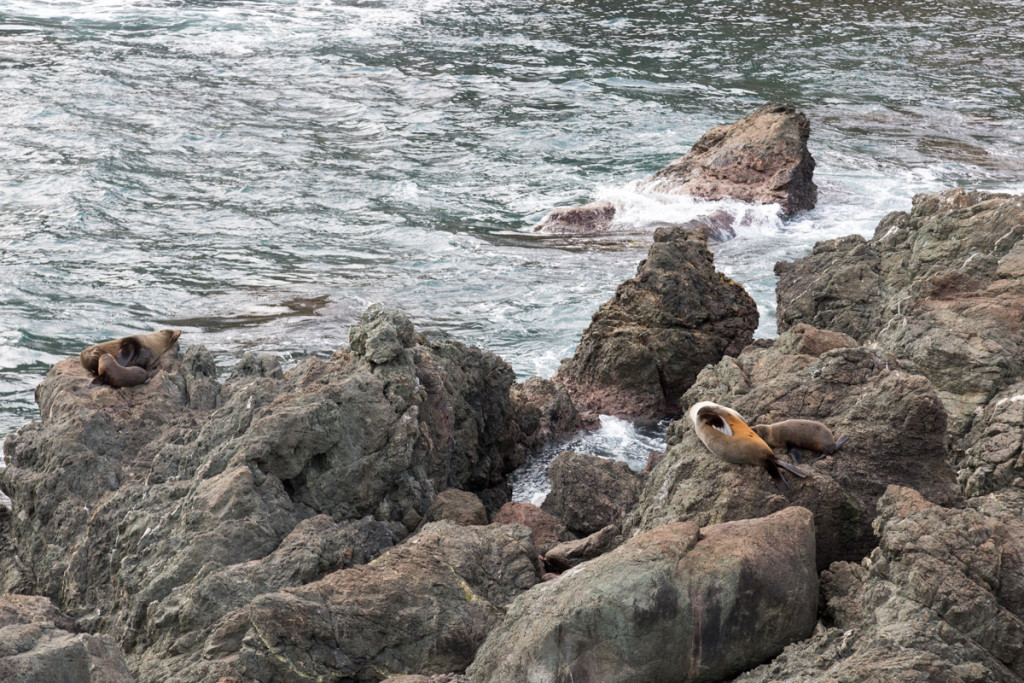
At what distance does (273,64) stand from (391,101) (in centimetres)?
446

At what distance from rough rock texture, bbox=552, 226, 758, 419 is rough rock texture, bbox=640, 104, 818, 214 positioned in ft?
20.3

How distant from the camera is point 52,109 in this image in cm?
2203

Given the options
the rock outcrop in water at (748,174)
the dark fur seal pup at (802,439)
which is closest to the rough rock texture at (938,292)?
the dark fur seal pup at (802,439)

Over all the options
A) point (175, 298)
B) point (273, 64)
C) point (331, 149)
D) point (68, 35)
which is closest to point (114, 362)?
point (175, 298)

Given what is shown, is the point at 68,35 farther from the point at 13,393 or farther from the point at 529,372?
the point at 529,372

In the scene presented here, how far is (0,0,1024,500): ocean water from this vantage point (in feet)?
44.9

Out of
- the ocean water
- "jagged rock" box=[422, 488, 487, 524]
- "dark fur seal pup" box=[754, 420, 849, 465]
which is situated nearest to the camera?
"dark fur seal pup" box=[754, 420, 849, 465]

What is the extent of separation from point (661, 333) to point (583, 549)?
13.8ft

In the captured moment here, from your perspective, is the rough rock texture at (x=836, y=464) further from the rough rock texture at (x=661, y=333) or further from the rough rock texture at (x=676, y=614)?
the rough rock texture at (x=661, y=333)

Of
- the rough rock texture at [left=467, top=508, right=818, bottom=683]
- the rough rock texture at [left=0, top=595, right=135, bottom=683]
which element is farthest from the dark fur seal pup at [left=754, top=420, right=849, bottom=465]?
the rough rock texture at [left=0, top=595, right=135, bottom=683]

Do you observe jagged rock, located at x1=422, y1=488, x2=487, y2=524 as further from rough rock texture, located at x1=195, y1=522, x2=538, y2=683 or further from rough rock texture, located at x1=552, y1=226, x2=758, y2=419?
rough rock texture, located at x1=552, y1=226, x2=758, y2=419

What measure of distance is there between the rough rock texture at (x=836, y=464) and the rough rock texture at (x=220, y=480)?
1721 mm

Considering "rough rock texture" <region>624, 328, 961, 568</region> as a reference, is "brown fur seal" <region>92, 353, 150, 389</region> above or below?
below

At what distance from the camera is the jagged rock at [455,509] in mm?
6805
